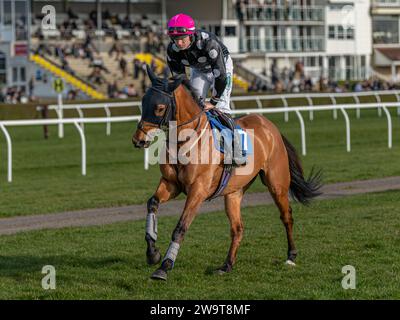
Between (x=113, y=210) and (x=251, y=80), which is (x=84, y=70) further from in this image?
(x=113, y=210)

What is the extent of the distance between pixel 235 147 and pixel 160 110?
91cm

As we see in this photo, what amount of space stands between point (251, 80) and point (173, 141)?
46722 mm

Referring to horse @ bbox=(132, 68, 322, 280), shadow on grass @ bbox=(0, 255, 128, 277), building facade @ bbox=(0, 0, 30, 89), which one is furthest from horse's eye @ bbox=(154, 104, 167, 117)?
building facade @ bbox=(0, 0, 30, 89)

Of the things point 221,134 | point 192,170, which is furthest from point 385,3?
point 192,170

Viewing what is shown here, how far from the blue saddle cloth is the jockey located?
6 cm

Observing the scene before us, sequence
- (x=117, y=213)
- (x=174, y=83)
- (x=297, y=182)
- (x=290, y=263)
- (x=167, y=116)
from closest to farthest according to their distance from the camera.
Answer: (x=167, y=116) < (x=174, y=83) < (x=290, y=263) < (x=297, y=182) < (x=117, y=213)

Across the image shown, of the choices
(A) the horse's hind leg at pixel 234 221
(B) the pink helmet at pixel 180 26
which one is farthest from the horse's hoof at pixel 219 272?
(B) the pink helmet at pixel 180 26

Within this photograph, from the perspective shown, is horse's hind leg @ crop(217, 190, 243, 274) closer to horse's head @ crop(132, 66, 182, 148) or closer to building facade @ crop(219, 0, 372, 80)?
horse's head @ crop(132, 66, 182, 148)

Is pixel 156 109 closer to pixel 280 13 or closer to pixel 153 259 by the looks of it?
pixel 153 259

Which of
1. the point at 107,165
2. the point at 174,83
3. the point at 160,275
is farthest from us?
the point at 107,165

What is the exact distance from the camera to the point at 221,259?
28.6ft

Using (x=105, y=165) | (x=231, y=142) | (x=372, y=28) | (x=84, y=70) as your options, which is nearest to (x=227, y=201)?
(x=231, y=142)

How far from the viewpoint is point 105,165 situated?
63.7ft
